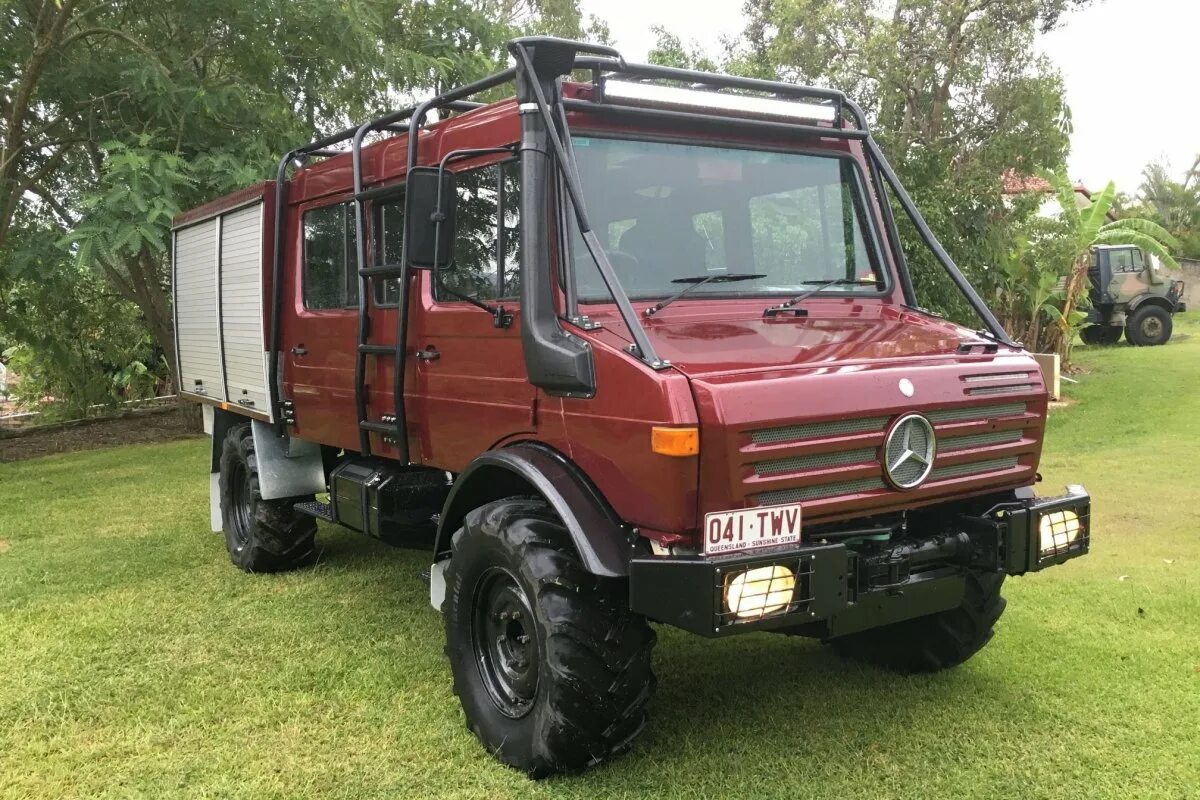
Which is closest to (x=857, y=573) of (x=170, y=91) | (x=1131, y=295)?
(x=170, y=91)

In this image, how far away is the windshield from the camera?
150 inches

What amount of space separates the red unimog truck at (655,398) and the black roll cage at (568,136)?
0.05ft

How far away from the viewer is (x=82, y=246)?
809cm

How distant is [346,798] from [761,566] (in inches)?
68.3

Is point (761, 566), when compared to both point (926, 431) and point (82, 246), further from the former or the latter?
point (82, 246)

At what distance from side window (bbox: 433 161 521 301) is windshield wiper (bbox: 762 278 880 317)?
1016 millimetres

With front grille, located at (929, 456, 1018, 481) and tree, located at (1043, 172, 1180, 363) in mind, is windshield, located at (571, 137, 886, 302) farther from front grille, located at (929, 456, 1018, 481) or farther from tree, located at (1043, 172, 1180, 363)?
tree, located at (1043, 172, 1180, 363)

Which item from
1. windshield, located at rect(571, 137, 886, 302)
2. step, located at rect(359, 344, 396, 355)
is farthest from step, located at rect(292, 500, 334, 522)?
windshield, located at rect(571, 137, 886, 302)

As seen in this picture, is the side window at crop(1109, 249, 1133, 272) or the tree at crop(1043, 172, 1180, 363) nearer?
the tree at crop(1043, 172, 1180, 363)

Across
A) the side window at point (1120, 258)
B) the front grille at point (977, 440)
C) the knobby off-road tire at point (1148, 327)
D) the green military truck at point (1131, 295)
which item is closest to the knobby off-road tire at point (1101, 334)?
the green military truck at point (1131, 295)

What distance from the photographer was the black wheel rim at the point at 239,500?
6754mm

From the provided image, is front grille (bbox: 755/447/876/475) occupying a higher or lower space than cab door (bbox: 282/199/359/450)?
lower

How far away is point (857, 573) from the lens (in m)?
3.32

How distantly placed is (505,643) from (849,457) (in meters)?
1.57
